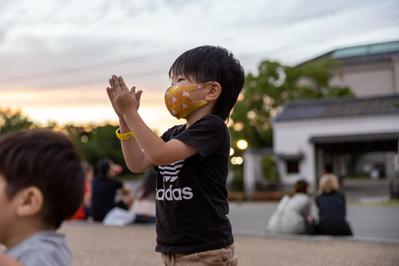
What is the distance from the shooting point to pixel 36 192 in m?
1.39

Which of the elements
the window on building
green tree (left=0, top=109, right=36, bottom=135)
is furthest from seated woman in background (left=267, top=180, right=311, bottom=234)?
green tree (left=0, top=109, right=36, bottom=135)

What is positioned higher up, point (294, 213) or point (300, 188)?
point (300, 188)

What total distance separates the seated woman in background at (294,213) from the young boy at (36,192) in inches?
292

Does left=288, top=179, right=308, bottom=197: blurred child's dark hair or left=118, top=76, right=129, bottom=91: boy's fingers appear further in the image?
left=288, top=179, right=308, bottom=197: blurred child's dark hair

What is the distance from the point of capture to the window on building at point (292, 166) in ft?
110

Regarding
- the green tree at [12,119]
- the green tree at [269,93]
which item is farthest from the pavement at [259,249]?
the green tree at [12,119]

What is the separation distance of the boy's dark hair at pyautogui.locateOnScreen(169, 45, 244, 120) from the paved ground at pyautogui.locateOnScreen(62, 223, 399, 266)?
3.67m

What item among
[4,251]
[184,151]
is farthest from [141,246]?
[4,251]

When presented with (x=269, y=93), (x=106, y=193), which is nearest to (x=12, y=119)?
(x=269, y=93)

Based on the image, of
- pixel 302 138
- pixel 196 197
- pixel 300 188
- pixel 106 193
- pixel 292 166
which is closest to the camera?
pixel 196 197

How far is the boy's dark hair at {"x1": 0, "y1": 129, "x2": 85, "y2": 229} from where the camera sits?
1.40 metres

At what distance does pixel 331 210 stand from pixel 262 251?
1680mm

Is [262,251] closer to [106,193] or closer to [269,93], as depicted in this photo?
[106,193]

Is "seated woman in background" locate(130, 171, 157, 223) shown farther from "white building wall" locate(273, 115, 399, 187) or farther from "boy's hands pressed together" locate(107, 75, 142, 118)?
"white building wall" locate(273, 115, 399, 187)
